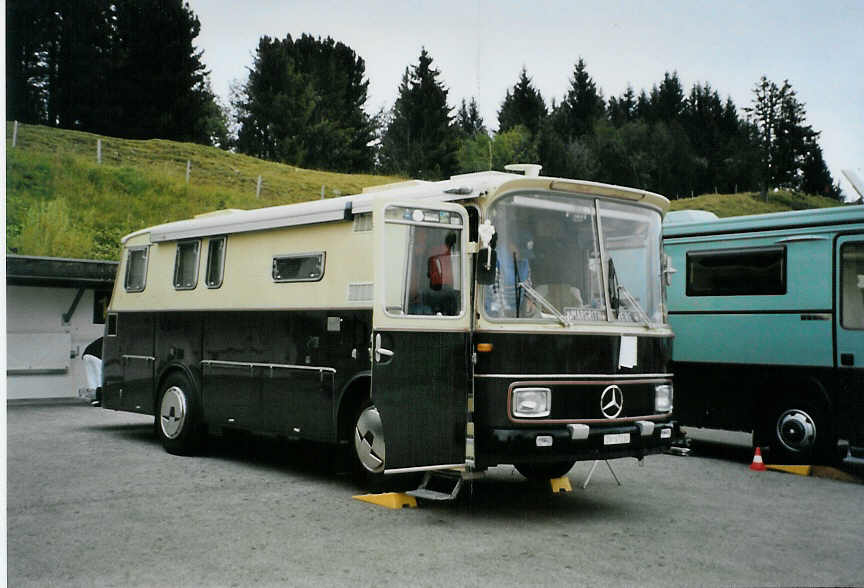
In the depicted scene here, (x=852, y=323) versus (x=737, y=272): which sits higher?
(x=737, y=272)

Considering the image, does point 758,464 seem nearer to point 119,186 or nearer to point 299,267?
point 299,267

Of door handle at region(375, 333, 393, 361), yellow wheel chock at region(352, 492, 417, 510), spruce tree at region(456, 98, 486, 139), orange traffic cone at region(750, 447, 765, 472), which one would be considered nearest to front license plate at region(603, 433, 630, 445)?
yellow wheel chock at region(352, 492, 417, 510)

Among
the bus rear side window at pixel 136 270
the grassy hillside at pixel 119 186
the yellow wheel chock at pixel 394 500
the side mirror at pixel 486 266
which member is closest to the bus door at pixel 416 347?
the side mirror at pixel 486 266

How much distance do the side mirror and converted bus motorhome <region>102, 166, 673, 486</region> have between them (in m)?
0.02

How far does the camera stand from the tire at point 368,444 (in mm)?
8453

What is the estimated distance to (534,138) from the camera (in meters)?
73.6

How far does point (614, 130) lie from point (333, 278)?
82.0 metres

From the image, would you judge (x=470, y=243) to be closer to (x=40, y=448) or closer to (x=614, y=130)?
(x=40, y=448)

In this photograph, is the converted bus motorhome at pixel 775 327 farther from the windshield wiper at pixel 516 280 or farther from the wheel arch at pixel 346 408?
the wheel arch at pixel 346 408

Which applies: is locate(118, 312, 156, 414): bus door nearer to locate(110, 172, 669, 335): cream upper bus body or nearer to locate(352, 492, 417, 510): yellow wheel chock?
locate(110, 172, 669, 335): cream upper bus body

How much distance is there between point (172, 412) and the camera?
37.7ft

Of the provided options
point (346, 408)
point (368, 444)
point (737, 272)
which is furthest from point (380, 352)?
point (737, 272)

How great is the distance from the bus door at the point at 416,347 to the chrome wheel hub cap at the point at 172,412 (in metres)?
4.74

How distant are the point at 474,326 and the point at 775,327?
549 cm
